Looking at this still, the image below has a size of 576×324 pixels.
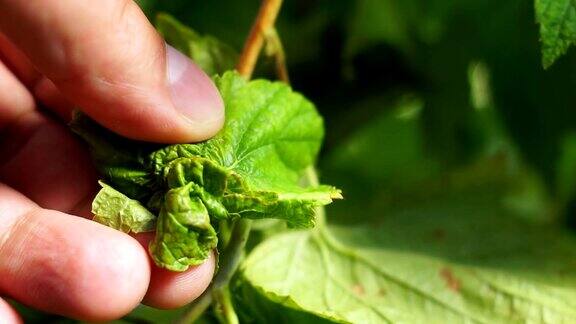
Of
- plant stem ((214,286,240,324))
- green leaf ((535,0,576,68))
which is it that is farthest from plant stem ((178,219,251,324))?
green leaf ((535,0,576,68))

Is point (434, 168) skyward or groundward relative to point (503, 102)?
groundward

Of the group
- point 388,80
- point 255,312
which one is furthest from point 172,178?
point 388,80

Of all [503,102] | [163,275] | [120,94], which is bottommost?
[503,102]

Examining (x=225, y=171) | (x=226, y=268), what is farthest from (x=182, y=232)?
(x=226, y=268)

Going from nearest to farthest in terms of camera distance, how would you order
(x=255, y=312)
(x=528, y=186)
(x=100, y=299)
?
(x=100, y=299)
(x=255, y=312)
(x=528, y=186)

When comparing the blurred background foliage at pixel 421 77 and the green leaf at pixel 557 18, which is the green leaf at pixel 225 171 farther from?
the blurred background foliage at pixel 421 77

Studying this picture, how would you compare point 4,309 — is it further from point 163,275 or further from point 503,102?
point 503,102

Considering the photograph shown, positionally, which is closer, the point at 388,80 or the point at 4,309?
the point at 4,309
